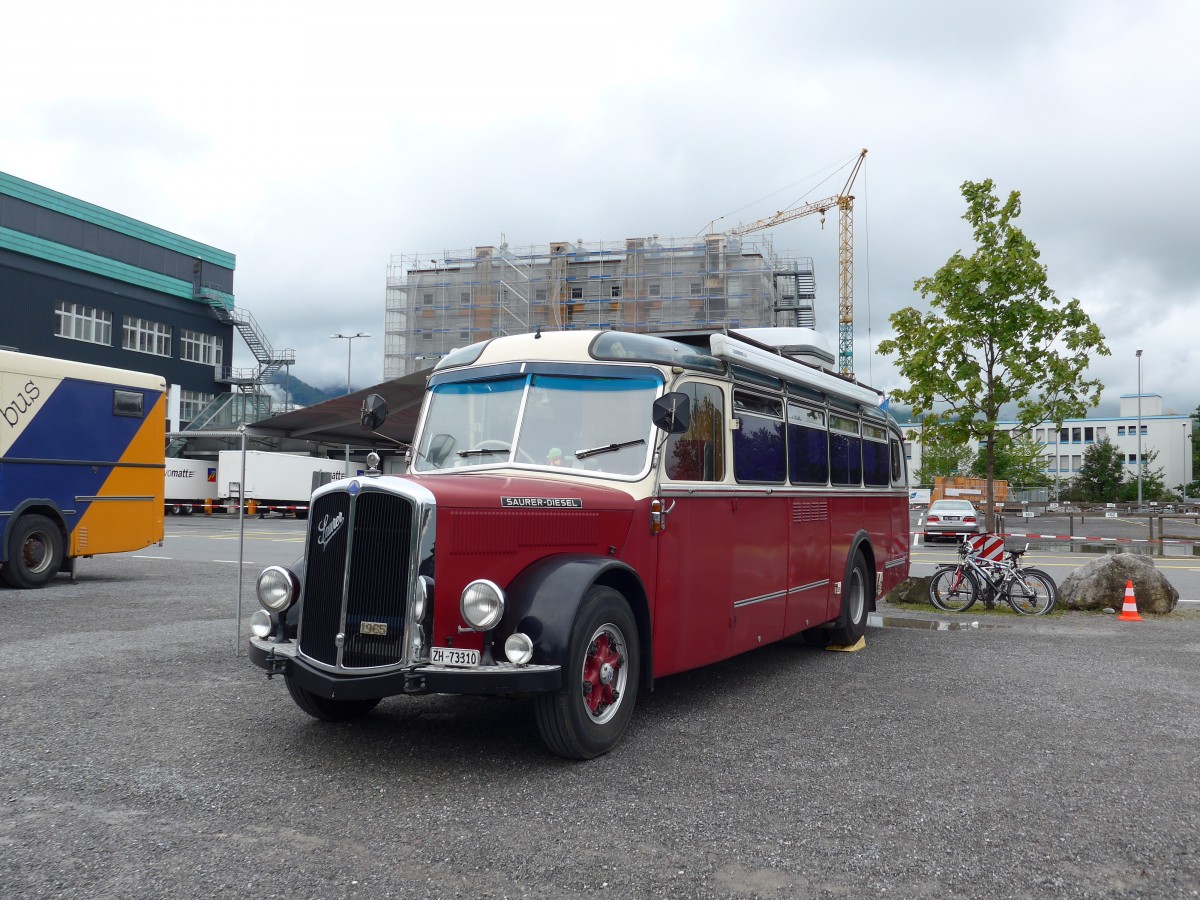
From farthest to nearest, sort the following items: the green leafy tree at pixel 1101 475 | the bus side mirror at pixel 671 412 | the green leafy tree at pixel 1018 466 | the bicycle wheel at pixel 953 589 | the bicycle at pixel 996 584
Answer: the green leafy tree at pixel 1101 475
the green leafy tree at pixel 1018 466
the bicycle wheel at pixel 953 589
the bicycle at pixel 996 584
the bus side mirror at pixel 671 412

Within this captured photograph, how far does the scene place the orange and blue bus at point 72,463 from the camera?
1410 centimetres

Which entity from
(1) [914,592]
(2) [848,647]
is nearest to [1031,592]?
(1) [914,592]

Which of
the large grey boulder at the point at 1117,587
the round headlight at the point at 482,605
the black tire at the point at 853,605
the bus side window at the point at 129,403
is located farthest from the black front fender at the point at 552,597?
the bus side window at the point at 129,403

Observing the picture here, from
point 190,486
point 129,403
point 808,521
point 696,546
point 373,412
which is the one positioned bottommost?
point 696,546

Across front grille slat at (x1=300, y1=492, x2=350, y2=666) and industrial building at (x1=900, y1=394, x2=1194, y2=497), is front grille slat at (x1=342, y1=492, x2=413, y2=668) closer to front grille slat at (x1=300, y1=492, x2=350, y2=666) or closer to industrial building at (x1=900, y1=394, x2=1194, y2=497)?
front grille slat at (x1=300, y1=492, x2=350, y2=666)

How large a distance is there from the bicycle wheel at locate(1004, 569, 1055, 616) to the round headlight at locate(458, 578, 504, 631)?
34.5ft

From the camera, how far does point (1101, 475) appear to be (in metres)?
88.7

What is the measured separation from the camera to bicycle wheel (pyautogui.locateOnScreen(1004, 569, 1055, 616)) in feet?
44.8

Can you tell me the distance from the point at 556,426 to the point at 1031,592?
9.55 meters

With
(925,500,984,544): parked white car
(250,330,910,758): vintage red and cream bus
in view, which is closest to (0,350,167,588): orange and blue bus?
(250,330,910,758): vintage red and cream bus

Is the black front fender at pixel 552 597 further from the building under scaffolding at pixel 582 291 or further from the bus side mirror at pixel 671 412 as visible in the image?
the building under scaffolding at pixel 582 291

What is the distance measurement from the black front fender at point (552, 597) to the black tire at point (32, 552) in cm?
1149

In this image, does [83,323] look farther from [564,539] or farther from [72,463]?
[564,539]

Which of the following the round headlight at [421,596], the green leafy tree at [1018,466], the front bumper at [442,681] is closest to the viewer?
the front bumper at [442,681]
